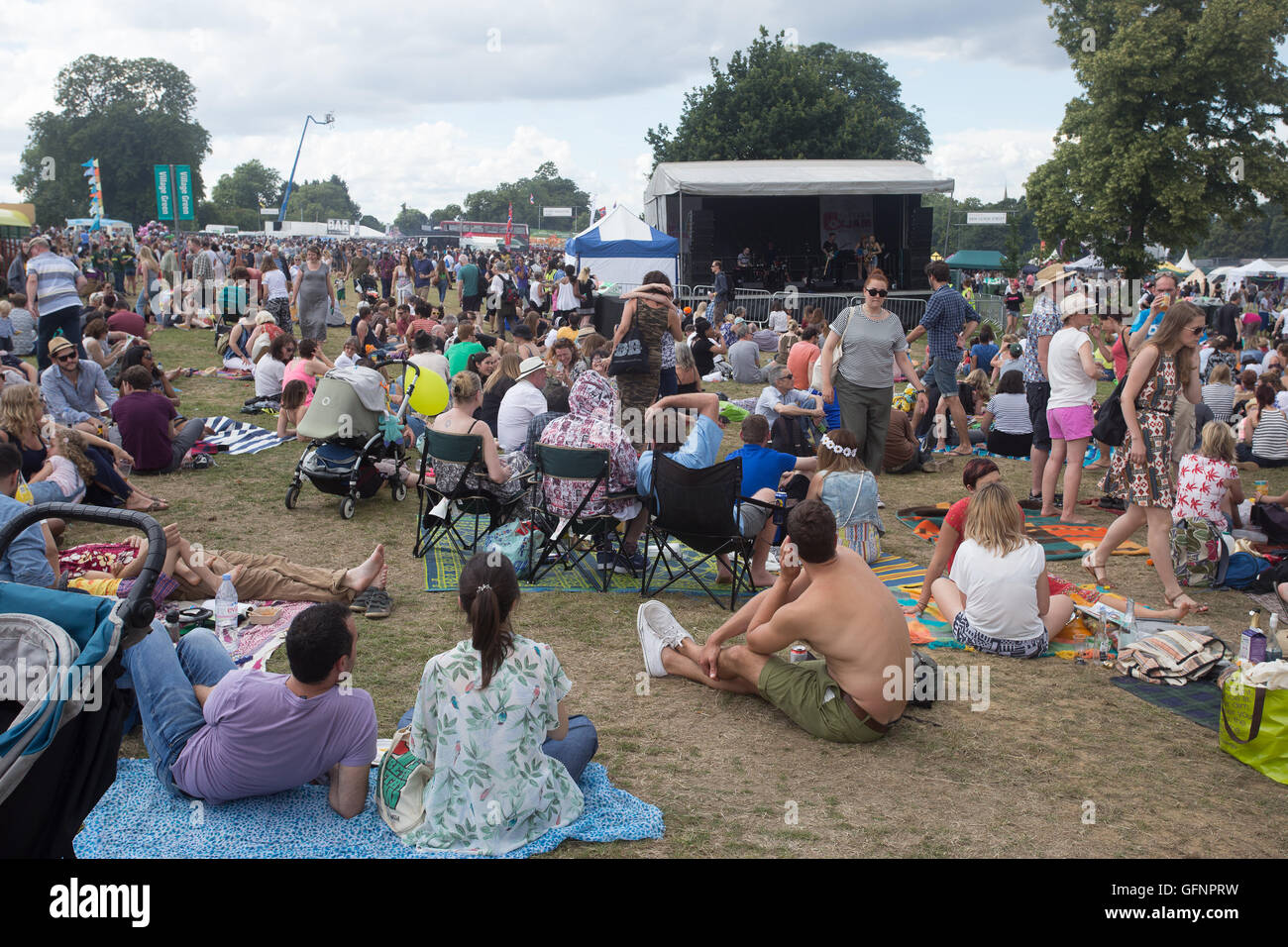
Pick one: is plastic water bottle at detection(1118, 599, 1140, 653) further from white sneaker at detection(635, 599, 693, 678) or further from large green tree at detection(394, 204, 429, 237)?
large green tree at detection(394, 204, 429, 237)

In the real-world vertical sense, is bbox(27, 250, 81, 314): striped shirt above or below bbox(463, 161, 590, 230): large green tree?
below

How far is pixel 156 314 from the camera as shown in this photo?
18.4 m

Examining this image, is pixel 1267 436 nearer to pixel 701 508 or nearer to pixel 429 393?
pixel 701 508

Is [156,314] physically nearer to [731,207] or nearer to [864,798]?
[731,207]

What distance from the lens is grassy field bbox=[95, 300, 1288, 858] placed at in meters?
3.43

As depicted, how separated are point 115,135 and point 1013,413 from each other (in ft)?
254

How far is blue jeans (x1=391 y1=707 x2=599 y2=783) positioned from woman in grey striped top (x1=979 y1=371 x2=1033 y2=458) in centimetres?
778

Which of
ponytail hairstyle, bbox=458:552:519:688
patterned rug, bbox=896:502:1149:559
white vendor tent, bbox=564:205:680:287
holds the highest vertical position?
white vendor tent, bbox=564:205:680:287

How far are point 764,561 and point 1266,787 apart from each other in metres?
2.95

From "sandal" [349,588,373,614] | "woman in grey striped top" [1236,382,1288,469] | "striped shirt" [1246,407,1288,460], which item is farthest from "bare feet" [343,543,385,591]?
"striped shirt" [1246,407,1288,460]

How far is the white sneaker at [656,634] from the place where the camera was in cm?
483

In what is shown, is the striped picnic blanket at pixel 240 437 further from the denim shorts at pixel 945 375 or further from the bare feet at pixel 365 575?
the denim shorts at pixel 945 375

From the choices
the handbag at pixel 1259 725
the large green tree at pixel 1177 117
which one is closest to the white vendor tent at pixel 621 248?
the large green tree at pixel 1177 117

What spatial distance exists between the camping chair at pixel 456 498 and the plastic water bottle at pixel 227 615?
66.0 inches
